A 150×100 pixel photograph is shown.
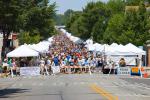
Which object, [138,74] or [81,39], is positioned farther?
[81,39]

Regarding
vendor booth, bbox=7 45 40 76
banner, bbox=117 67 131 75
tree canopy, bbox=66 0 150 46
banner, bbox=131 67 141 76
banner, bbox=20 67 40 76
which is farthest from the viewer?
tree canopy, bbox=66 0 150 46

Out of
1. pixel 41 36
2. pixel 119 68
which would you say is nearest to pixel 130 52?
pixel 119 68

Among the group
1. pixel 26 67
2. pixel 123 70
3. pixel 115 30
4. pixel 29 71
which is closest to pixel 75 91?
pixel 123 70

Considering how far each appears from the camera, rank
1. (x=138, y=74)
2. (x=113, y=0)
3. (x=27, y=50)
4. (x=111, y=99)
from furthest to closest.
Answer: (x=113, y=0)
(x=27, y=50)
(x=138, y=74)
(x=111, y=99)

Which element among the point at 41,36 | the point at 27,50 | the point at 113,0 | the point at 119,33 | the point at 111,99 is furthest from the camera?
the point at 113,0

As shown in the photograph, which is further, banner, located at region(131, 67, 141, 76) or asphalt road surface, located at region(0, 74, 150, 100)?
banner, located at region(131, 67, 141, 76)

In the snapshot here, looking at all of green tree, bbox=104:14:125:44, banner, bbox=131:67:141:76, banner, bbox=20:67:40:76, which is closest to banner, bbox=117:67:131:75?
banner, bbox=131:67:141:76

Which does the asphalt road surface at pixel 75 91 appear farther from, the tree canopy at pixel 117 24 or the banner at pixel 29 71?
the tree canopy at pixel 117 24

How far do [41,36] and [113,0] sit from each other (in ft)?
80.6

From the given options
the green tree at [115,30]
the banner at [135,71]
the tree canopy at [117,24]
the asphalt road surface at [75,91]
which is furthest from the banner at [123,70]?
the green tree at [115,30]

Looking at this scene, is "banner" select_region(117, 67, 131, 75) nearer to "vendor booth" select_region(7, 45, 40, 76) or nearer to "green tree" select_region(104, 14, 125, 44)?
"vendor booth" select_region(7, 45, 40, 76)

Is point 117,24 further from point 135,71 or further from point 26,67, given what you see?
point 135,71

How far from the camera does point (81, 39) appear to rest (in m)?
135

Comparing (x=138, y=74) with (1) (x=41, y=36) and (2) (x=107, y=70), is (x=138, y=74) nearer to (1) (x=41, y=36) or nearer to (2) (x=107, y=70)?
(2) (x=107, y=70)
